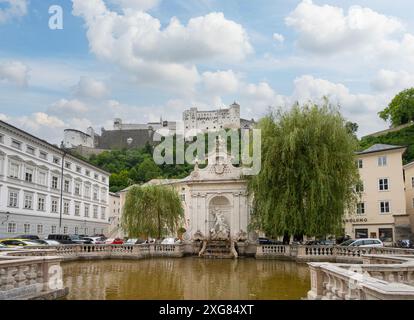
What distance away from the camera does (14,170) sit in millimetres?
38906

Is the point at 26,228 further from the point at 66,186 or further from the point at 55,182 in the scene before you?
the point at 66,186

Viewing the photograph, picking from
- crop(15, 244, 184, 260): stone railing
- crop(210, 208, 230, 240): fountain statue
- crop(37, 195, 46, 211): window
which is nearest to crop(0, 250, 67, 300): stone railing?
crop(15, 244, 184, 260): stone railing

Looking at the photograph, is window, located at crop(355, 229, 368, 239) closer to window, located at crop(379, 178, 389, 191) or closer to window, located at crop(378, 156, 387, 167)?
window, located at crop(379, 178, 389, 191)

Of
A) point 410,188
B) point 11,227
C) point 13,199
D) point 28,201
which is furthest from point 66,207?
point 410,188

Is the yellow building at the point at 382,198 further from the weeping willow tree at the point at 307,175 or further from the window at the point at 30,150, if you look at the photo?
the window at the point at 30,150

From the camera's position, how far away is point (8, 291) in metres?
9.54

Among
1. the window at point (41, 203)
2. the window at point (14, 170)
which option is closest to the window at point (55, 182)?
the window at point (41, 203)

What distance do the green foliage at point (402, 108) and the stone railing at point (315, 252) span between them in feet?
213

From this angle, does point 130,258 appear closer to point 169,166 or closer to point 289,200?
point 289,200

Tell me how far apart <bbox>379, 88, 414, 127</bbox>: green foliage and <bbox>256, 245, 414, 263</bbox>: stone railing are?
65056mm

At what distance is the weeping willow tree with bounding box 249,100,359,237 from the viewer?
26266 millimetres

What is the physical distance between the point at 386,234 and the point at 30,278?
40643 mm

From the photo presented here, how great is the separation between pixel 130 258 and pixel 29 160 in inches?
779

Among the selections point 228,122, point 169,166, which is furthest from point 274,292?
point 228,122
